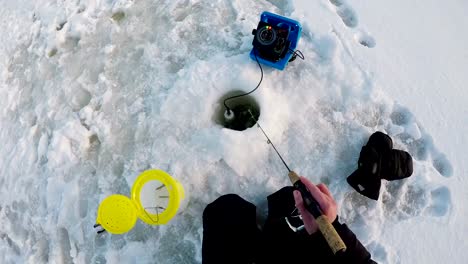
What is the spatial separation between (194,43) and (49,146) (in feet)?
4.61

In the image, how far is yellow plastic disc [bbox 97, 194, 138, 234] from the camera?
2133 mm

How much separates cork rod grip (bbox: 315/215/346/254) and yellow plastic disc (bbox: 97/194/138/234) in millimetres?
1144

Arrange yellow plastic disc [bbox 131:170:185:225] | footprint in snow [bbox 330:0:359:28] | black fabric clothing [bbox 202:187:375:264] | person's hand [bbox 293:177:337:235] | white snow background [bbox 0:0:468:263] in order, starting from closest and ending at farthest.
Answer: person's hand [bbox 293:177:337:235]
black fabric clothing [bbox 202:187:375:264]
yellow plastic disc [bbox 131:170:185:225]
white snow background [bbox 0:0:468:263]
footprint in snow [bbox 330:0:359:28]

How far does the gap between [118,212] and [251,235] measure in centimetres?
84

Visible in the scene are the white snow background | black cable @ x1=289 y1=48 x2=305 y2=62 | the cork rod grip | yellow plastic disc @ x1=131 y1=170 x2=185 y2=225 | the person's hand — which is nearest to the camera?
the cork rod grip

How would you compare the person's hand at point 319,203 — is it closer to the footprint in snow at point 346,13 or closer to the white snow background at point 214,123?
the white snow background at point 214,123

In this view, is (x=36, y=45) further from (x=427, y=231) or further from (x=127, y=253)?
(x=427, y=231)

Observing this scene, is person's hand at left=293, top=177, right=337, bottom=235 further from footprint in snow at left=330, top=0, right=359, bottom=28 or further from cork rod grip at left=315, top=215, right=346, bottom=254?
footprint in snow at left=330, top=0, right=359, bottom=28

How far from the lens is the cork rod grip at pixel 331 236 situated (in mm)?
1611

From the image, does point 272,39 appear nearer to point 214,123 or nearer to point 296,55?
point 296,55

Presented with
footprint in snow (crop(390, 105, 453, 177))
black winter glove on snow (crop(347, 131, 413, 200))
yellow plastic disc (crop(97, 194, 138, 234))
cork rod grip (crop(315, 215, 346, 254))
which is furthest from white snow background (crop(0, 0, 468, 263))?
cork rod grip (crop(315, 215, 346, 254))

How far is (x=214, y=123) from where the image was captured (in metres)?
2.54

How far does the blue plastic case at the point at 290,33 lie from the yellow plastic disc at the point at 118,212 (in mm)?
1369

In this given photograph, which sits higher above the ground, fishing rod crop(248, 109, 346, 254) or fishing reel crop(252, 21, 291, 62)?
fishing reel crop(252, 21, 291, 62)
